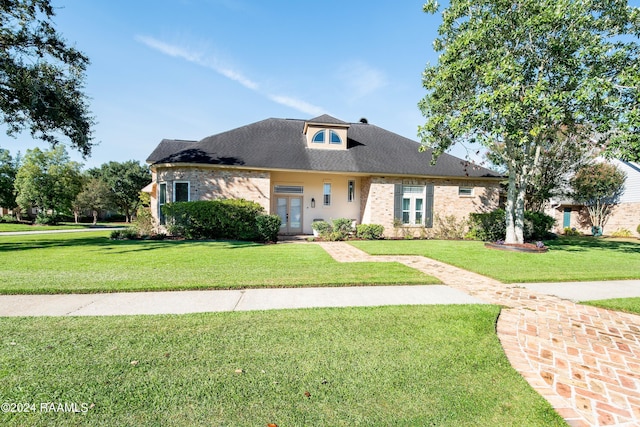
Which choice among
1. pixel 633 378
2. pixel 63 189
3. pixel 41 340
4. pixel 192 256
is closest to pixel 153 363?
pixel 41 340

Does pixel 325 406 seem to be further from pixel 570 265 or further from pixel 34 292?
pixel 570 265

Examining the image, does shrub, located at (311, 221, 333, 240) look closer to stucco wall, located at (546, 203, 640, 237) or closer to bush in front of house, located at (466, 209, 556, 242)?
bush in front of house, located at (466, 209, 556, 242)

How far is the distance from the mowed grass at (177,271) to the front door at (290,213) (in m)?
6.91

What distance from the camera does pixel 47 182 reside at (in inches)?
1154

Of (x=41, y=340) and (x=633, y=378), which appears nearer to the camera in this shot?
(x=633, y=378)

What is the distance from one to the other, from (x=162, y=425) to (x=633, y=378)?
4273mm

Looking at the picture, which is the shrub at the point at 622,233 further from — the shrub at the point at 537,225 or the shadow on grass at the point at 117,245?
the shadow on grass at the point at 117,245

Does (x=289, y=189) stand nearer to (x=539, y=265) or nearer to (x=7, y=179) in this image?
(x=539, y=265)

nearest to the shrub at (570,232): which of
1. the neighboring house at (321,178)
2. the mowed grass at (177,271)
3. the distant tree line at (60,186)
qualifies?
the neighboring house at (321,178)

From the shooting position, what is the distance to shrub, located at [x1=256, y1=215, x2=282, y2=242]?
12859mm

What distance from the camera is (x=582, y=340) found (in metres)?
Answer: 3.58

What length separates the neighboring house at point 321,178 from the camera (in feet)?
47.9

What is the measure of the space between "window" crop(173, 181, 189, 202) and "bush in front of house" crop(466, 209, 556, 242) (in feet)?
49.5

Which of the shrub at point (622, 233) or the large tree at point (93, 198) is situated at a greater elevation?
the large tree at point (93, 198)
